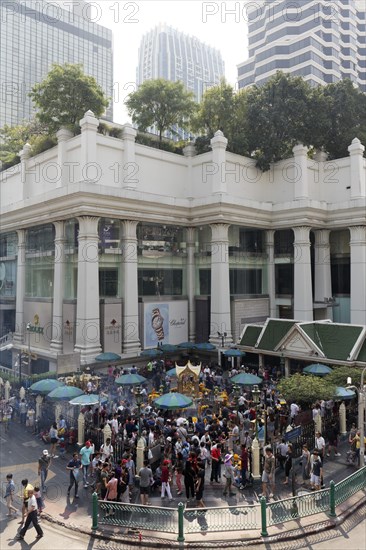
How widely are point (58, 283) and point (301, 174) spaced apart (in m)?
24.1

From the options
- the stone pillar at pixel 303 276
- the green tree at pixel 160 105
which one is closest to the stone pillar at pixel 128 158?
the green tree at pixel 160 105

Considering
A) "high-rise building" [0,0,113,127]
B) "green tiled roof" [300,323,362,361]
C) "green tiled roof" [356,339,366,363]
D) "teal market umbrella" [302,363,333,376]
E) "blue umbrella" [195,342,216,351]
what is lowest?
"teal market umbrella" [302,363,333,376]

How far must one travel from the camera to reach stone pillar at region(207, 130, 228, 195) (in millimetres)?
37062

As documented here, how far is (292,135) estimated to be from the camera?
4250 cm

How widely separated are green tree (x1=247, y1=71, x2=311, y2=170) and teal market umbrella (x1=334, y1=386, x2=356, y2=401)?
89.3 feet

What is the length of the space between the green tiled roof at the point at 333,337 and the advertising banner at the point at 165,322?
39.9 feet

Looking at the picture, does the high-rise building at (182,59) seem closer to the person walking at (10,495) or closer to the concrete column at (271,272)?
the concrete column at (271,272)

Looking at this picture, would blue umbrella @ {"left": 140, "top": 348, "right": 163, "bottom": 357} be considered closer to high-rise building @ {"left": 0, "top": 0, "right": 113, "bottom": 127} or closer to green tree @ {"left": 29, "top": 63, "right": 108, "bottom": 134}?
green tree @ {"left": 29, "top": 63, "right": 108, "bottom": 134}

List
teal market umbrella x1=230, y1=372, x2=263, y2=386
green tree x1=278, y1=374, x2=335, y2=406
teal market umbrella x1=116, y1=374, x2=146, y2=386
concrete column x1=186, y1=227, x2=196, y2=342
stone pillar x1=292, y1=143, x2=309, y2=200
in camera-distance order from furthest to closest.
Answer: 1. stone pillar x1=292, y1=143, x2=309, y2=200
2. concrete column x1=186, y1=227, x2=196, y2=342
3. teal market umbrella x1=116, y1=374, x2=146, y2=386
4. teal market umbrella x1=230, y1=372, x2=263, y2=386
5. green tree x1=278, y1=374, x2=335, y2=406

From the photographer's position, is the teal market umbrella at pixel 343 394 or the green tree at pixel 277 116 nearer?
the teal market umbrella at pixel 343 394

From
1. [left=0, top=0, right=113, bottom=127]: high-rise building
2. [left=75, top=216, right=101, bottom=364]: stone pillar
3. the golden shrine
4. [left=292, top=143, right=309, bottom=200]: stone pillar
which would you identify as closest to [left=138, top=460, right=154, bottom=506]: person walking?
the golden shrine

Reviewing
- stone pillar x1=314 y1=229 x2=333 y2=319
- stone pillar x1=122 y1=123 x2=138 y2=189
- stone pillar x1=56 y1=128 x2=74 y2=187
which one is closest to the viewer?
stone pillar x1=56 y1=128 x2=74 y2=187

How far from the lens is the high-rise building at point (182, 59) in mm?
78750

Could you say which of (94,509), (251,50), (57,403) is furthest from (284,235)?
(251,50)
